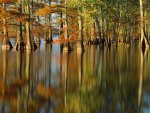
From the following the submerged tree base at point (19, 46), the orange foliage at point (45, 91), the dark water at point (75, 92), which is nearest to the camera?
the dark water at point (75, 92)

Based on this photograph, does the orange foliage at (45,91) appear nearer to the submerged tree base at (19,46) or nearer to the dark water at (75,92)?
the dark water at (75,92)

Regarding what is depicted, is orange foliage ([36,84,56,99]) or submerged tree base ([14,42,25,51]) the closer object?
orange foliage ([36,84,56,99])

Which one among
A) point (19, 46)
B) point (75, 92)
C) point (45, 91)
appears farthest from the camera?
point (19, 46)

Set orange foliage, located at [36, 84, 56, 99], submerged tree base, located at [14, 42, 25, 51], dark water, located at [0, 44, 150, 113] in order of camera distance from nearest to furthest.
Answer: dark water, located at [0, 44, 150, 113] → orange foliage, located at [36, 84, 56, 99] → submerged tree base, located at [14, 42, 25, 51]

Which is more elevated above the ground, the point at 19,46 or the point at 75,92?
the point at 19,46

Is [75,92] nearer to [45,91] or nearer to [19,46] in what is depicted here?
[45,91]

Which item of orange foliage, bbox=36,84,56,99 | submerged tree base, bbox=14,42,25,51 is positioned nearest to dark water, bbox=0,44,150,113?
orange foliage, bbox=36,84,56,99

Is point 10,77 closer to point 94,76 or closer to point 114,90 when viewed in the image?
point 94,76

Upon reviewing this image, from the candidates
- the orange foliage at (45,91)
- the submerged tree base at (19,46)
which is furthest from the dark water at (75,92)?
the submerged tree base at (19,46)

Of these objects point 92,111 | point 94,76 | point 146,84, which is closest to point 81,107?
point 92,111

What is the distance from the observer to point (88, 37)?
69.2 m

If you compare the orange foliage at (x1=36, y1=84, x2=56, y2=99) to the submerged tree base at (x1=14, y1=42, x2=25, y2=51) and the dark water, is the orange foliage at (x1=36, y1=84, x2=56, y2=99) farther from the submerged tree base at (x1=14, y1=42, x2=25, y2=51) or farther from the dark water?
the submerged tree base at (x1=14, y1=42, x2=25, y2=51)

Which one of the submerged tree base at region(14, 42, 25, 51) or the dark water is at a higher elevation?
the submerged tree base at region(14, 42, 25, 51)

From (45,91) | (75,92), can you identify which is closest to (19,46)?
(45,91)
